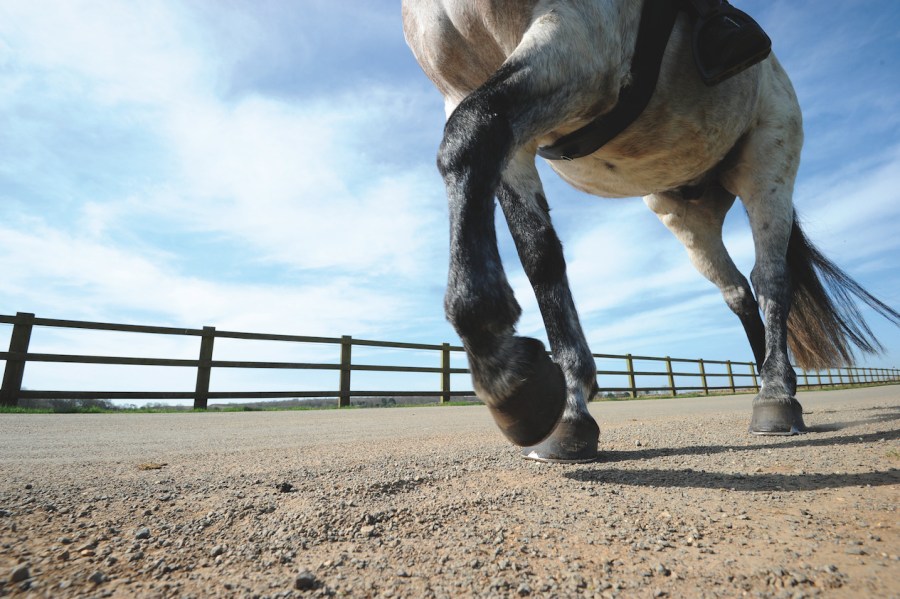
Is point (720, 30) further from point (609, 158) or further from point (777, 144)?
point (777, 144)

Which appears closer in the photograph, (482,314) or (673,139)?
(482,314)

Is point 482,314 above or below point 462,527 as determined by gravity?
above

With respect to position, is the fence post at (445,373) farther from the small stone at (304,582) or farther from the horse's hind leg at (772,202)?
the small stone at (304,582)

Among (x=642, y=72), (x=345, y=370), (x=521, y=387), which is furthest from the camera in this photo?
(x=345, y=370)

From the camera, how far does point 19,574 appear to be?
0.75 metres

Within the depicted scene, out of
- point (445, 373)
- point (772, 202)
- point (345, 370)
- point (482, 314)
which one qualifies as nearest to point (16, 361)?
point (345, 370)

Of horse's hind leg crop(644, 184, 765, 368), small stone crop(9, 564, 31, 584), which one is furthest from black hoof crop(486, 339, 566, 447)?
horse's hind leg crop(644, 184, 765, 368)

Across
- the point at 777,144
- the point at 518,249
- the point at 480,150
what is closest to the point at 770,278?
the point at 777,144

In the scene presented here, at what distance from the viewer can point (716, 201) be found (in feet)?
11.7

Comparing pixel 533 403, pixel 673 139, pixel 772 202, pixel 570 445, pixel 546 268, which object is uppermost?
pixel 673 139

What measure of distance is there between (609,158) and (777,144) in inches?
47.9

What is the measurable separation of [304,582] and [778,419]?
8.28 ft

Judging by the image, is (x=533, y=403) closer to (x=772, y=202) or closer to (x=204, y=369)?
(x=772, y=202)

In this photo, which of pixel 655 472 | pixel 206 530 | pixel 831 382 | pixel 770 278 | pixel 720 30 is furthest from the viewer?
pixel 831 382
